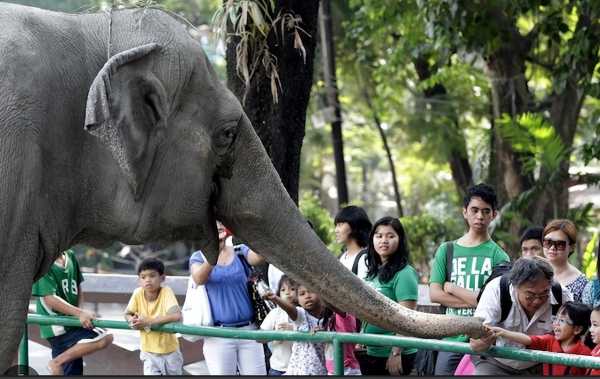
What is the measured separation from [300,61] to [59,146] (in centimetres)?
474

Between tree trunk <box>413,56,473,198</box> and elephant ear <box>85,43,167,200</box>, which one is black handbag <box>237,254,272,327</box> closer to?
elephant ear <box>85,43,167,200</box>

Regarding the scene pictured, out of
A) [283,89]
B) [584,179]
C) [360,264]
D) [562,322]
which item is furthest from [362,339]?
[584,179]

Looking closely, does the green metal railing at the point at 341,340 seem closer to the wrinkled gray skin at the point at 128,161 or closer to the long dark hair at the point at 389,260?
the wrinkled gray skin at the point at 128,161

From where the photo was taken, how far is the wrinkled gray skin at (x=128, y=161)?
4.43m

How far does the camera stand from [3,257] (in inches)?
175

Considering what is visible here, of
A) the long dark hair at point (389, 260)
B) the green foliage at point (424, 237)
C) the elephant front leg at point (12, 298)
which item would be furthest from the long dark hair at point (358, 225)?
the green foliage at point (424, 237)

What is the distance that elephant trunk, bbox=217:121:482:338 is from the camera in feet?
15.8

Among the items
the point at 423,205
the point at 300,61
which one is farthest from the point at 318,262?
the point at 423,205

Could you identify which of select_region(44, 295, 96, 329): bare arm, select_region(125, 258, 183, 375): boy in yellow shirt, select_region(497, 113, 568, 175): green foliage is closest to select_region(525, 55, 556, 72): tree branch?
select_region(497, 113, 568, 175): green foliage

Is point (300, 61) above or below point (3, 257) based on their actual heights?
above

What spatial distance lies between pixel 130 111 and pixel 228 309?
12.0 feet

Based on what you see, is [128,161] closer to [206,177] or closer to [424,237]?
[206,177]

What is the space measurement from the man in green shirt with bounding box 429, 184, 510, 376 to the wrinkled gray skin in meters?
2.25

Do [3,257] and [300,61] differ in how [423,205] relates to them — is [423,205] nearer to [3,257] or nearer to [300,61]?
[300,61]
